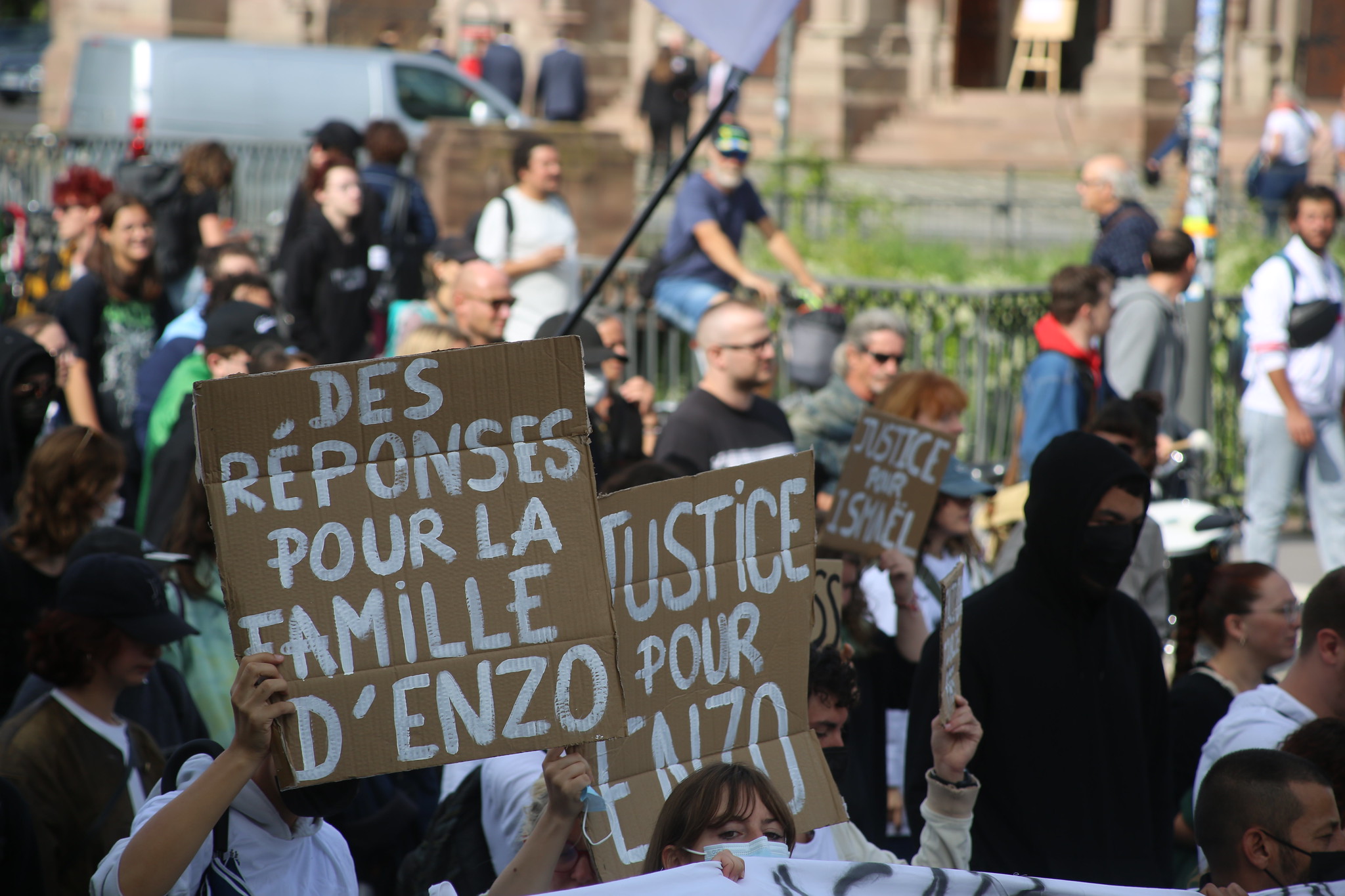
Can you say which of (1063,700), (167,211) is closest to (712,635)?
(1063,700)

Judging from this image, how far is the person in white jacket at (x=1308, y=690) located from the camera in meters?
3.94

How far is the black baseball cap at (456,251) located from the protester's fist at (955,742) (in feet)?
15.5

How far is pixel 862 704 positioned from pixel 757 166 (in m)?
15.4

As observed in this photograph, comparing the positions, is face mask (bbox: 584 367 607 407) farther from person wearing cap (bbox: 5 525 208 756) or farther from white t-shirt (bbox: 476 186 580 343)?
person wearing cap (bbox: 5 525 208 756)

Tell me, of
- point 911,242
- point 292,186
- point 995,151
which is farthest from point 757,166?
point 995,151

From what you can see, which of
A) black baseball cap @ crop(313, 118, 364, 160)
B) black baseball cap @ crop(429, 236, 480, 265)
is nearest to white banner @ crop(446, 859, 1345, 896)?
black baseball cap @ crop(429, 236, 480, 265)

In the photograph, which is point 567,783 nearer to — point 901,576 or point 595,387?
point 901,576

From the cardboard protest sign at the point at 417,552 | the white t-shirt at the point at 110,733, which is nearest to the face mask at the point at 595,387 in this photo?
the white t-shirt at the point at 110,733

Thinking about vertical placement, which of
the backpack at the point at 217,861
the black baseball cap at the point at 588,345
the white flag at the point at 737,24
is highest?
the white flag at the point at 737,24

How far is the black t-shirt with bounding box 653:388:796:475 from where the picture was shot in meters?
5.78

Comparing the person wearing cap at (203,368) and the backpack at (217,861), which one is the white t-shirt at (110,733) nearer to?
the backpack at (217,861)

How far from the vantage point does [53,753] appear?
3836 millimetres

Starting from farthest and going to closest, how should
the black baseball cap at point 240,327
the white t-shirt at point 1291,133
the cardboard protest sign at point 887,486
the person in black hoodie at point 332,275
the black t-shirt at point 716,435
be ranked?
the white t-shirt at point 1291,133 < the person in black hoodie at point 332,275 < the black baseball cap at point 240,327 < the black t-shirt at point 716,435 < the cardboard protest sign at point 887,486

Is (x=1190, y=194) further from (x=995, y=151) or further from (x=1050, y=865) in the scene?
(x=995, y=151)
